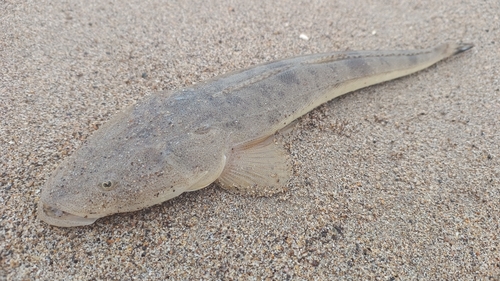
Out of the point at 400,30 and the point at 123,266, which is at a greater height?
the point at 400,30

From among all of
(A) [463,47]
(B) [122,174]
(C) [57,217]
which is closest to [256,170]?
(B) [122,174]

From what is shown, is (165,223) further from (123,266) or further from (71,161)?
(71,161)

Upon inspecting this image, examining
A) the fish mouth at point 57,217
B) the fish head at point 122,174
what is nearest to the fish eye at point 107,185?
the fish head at point 122,174

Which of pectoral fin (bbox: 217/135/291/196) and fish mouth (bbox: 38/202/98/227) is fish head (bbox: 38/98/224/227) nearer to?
fish mouth (bbox: 38/202/98/227)

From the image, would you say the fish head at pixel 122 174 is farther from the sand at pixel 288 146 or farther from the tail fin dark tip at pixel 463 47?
the tail fin dark tip at pixel 463 47

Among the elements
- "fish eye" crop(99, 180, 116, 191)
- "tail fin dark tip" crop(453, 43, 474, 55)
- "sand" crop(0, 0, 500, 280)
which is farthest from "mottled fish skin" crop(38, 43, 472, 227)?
"tail fin dark tip" crop(453, 43, 474, 55)

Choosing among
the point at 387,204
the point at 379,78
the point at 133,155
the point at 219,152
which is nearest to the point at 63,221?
the point at 133,155

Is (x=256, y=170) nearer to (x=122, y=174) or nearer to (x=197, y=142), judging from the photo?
(x=197, y=142)
